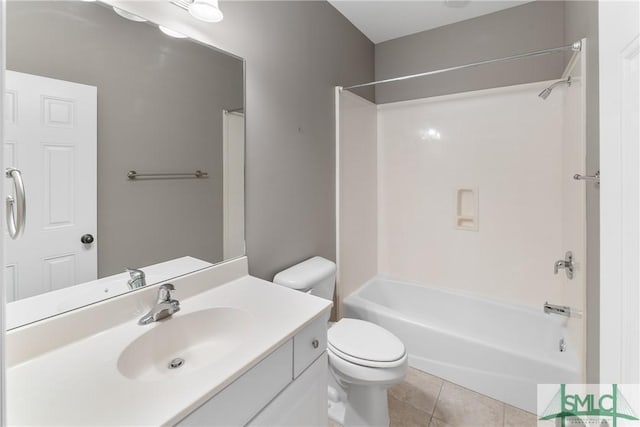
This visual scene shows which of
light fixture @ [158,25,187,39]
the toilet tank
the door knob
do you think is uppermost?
light fixture @ [158,25,187,39]

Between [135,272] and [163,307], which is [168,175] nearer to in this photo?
[135,272]

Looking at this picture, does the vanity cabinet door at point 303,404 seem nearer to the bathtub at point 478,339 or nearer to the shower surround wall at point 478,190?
the bathtub at point 478,339

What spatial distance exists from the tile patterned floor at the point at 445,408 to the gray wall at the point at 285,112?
100 cm

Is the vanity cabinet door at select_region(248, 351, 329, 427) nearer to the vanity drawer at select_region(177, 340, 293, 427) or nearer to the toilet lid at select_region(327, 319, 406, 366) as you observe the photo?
the vanity drawer at select_region(177, 340, 293, 427)

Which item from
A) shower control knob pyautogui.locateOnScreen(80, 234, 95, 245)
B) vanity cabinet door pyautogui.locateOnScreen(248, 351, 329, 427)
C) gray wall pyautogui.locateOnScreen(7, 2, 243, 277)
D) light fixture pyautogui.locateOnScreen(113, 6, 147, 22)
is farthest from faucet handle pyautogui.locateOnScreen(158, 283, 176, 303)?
light fixture pyautogui.locateOnScreen(113, 6, 147, 22)

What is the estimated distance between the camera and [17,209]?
74 cm

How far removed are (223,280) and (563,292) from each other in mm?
2230

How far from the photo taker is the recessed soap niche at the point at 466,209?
2352mm

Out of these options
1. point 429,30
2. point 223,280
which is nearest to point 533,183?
point 429,30

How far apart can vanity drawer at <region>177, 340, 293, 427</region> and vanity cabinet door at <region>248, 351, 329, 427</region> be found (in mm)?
32

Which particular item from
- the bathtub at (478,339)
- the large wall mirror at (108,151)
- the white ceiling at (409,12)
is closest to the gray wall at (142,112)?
the large wall mirror at (108,151)

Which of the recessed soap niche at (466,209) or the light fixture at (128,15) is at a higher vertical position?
the light fixture at (128,15)

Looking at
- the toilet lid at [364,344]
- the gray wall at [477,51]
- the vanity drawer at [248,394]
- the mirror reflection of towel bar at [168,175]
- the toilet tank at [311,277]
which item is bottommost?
the toilet lid at [364,344]

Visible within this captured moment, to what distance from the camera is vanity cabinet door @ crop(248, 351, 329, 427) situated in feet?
2.98
